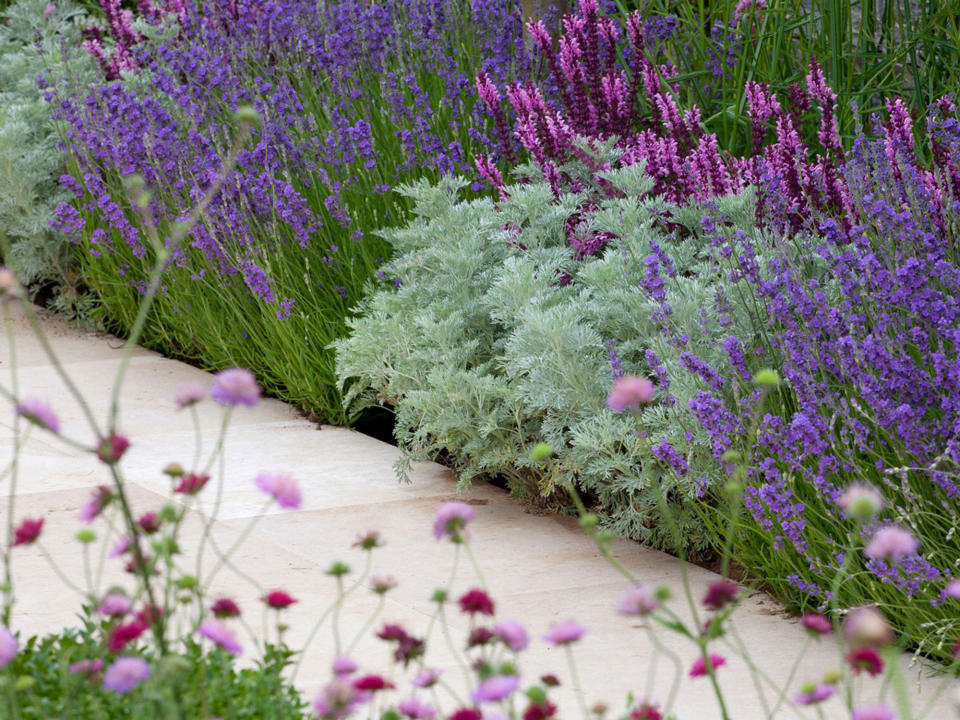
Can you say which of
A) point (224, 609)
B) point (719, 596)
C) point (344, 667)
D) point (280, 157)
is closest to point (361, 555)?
point (224, 609)

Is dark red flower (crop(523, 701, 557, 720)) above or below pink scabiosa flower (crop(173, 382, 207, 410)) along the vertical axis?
below

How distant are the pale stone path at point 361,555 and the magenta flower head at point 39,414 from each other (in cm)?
109

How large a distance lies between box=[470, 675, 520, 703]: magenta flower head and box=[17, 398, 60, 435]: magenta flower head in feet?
1.89

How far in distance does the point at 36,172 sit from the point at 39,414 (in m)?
5.02

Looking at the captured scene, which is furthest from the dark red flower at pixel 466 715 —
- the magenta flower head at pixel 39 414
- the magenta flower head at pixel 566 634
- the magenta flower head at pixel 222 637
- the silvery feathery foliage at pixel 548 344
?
the silvery feathery foliage at pixel 548 344

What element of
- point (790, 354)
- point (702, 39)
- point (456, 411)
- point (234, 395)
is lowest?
point (456, 411)

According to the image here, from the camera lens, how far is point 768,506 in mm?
2889

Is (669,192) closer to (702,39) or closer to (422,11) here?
(702,39)

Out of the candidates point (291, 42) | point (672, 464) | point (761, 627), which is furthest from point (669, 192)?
point (291, 42)

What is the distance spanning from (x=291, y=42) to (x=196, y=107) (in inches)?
24.8

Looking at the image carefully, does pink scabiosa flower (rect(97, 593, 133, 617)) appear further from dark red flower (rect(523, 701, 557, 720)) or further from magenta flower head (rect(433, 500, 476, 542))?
dark red flower (rect(523, 701, 557, 720))

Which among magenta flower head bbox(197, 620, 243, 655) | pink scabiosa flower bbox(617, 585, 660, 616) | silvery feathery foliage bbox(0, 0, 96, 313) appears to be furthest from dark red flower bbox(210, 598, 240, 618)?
silvery feathery foliage bbox(0, 0, 96, 313)

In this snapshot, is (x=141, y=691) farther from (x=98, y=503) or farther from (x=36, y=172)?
(x=36, y=172)

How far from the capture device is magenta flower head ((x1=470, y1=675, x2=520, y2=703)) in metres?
1.39
